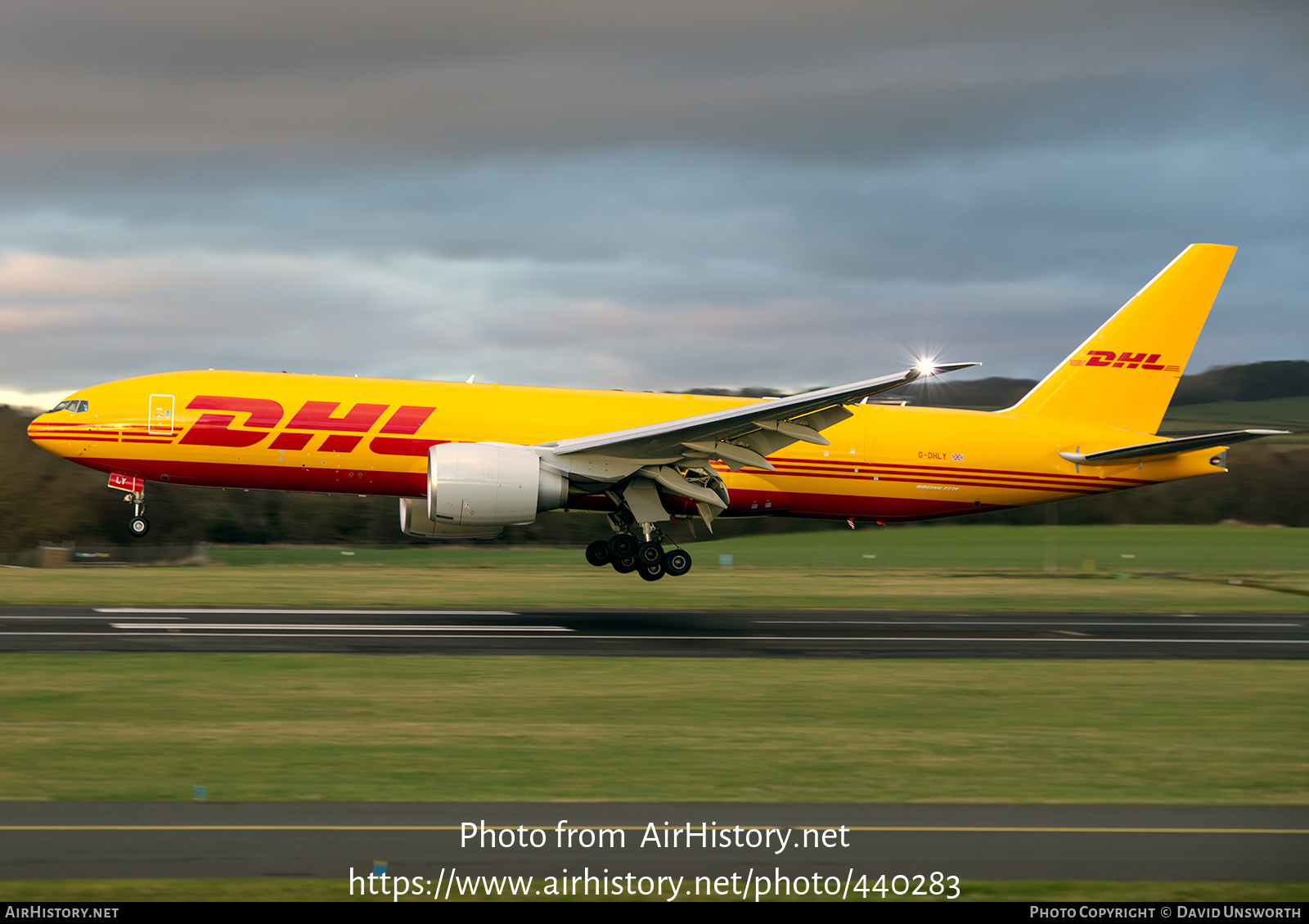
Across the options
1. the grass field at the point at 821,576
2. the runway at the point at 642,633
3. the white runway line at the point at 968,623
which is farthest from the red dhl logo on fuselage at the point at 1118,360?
the white runway line at the point at 968,623

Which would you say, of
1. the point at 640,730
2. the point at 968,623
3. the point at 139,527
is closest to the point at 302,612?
the point at 139,527

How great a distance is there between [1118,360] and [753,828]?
26.7m

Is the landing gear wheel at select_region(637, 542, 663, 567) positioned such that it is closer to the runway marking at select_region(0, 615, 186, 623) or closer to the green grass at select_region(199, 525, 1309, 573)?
the runway marking at select_region(0, 615, 186, 623)

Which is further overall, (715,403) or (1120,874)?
(715,403)

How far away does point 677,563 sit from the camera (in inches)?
1128

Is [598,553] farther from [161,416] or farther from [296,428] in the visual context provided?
[161,416]

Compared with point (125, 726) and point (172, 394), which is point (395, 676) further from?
point (172, 394)

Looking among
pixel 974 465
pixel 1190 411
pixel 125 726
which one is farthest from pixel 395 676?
pixel 1190 411

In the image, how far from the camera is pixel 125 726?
526 inches

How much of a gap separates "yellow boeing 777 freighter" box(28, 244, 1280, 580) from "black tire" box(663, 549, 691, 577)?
4 cm

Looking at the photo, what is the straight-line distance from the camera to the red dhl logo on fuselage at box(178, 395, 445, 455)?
27.2 meters

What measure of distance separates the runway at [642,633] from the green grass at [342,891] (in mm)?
11775

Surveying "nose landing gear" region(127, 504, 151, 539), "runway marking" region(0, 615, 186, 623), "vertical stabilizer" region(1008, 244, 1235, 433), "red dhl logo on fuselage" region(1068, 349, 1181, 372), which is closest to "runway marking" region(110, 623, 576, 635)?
"runway marking" region(0, 615, 186, 623)
